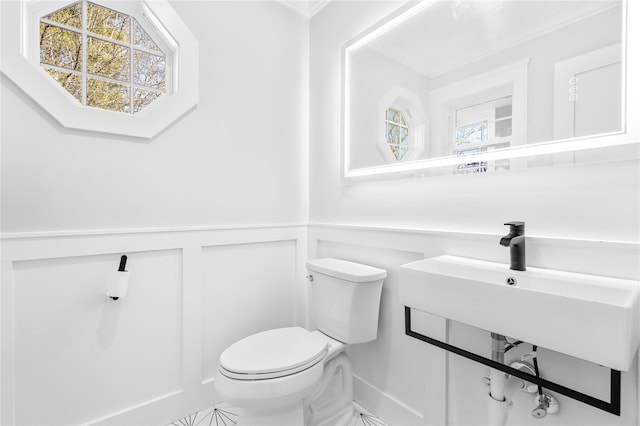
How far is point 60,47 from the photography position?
4.19 ft

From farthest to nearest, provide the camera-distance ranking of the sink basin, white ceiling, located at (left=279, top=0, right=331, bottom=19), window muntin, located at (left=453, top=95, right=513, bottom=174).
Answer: white ceiling, located at (left=279, top=0, right=331, bottom=19), window muntin, located at (left=453, top=95, right=513, bottom=174), the sink basin

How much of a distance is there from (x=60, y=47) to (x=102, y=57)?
144 mm

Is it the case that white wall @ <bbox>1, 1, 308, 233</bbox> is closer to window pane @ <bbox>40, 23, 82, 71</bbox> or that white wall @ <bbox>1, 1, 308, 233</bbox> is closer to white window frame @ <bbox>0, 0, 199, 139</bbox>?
white window frame @ <bbox>0, 0, 199, 139</bbox>

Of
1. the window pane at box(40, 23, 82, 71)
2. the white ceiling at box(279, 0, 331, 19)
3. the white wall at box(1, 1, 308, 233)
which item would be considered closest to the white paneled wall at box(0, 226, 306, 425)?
the white wall at box(1, 1, 308, 233)

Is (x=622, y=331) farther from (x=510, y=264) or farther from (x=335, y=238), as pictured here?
(x=335, y=238)

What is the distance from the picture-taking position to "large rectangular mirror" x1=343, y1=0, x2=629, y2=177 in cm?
90

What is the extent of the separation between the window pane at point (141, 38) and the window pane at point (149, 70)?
0.04 m

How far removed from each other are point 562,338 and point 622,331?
0.38 ft

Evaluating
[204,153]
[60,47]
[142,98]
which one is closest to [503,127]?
[204,153]

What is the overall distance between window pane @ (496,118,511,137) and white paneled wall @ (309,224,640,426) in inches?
14.5

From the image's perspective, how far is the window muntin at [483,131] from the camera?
1.08 m

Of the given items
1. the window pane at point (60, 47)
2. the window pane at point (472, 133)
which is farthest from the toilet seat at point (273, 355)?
the window pane at point (60, 47)

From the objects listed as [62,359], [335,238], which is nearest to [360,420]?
[335,238]

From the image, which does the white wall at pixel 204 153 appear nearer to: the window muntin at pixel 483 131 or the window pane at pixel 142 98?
the window pane at pixel 142 98
